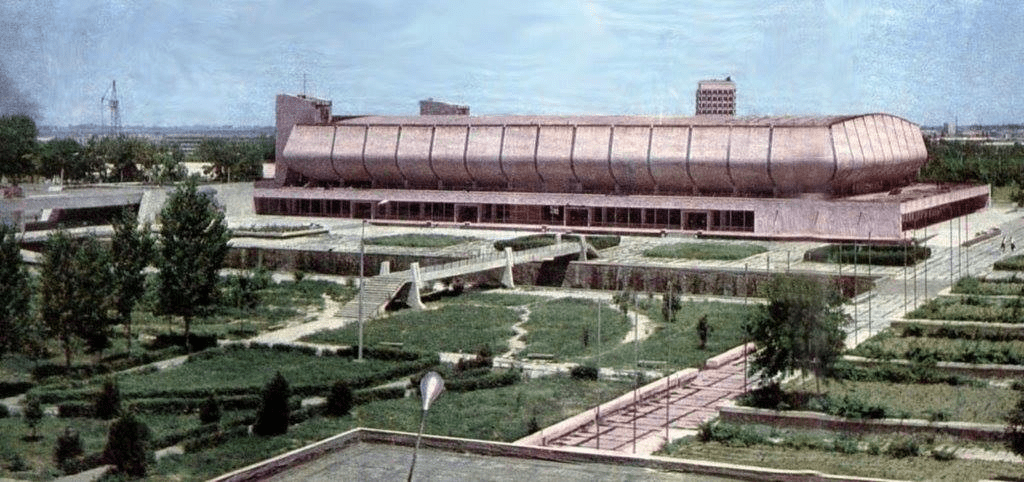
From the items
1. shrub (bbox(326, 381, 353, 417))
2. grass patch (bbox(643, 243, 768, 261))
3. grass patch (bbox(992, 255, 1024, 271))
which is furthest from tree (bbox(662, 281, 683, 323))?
shrub (bbox(326, 381, 353, 417))

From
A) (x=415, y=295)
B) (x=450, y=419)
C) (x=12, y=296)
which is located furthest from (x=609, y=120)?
(x=450, y=419)

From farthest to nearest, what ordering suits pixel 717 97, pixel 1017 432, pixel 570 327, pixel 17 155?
pixel 717 97, pixel 17 155, pixel 570 327, pixel 1017 432

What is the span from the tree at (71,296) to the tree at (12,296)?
32.7 inches

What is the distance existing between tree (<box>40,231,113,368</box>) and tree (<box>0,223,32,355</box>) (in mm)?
831

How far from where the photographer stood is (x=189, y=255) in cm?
4881

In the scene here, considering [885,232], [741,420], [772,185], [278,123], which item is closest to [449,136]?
[278,123]

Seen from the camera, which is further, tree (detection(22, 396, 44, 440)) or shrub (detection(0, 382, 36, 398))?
shrub (detection(0, 382, 36, 398))

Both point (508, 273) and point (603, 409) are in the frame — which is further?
point (508, 273)

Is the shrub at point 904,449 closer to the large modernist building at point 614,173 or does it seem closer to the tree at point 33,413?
the tree at point 33,413

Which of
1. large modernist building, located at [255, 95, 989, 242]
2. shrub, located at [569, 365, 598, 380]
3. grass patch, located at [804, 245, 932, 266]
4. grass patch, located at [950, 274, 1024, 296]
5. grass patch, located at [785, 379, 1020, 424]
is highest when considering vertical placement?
large modernist building, located at [255, 95, 989, 242]

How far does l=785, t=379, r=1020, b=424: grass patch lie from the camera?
35375mm

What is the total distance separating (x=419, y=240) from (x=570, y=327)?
27.9m

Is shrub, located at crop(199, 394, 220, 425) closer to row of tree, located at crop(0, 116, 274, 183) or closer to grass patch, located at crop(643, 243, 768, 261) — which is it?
grass patch, located at crop(643, 243, 768, 261)

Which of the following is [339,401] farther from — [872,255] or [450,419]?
[872,255]
